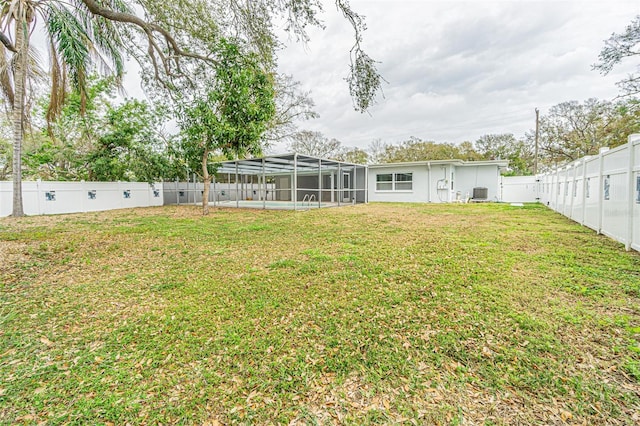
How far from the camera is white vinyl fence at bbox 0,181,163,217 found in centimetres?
930

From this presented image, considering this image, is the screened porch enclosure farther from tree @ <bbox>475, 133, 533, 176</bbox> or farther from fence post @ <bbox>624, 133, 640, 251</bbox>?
tree @ <bbox>475, 133, 533, 176</bbox>

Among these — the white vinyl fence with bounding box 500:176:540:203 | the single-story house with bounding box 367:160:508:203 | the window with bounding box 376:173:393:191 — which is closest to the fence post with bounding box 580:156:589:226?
the single-story house with bounding box 367:160:508:203

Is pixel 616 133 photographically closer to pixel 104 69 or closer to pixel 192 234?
pixel 192 234

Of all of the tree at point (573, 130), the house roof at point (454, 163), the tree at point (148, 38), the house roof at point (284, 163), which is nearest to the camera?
the tree at point (148, 38)

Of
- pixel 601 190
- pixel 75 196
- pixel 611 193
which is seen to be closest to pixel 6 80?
pixel 75 196

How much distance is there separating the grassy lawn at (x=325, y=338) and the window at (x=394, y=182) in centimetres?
1223

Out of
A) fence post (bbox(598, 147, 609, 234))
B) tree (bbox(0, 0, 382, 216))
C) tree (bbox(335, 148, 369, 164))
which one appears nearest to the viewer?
tree (bbox(0, 0, 382, 216))

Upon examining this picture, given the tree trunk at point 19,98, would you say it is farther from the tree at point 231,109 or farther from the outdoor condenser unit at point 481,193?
the outdoor condenser unit at point 481,193

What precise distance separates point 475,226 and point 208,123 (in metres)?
8.21

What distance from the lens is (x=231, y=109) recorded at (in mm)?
8836

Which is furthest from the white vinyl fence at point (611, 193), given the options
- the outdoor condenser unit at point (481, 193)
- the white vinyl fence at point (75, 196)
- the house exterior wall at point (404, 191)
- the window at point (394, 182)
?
the white vinyl fence at point (75, 196)

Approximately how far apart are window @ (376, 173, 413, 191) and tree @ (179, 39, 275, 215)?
924cm

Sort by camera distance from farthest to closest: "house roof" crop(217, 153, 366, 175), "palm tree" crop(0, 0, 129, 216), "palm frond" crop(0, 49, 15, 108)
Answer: "house roof" crop(217, 153, 366, 175) < "palm frond" crop(0, 49, 15, 108) < "palm tree" crop(0, 0, 129, 216)

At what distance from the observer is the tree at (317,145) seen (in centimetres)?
2481
